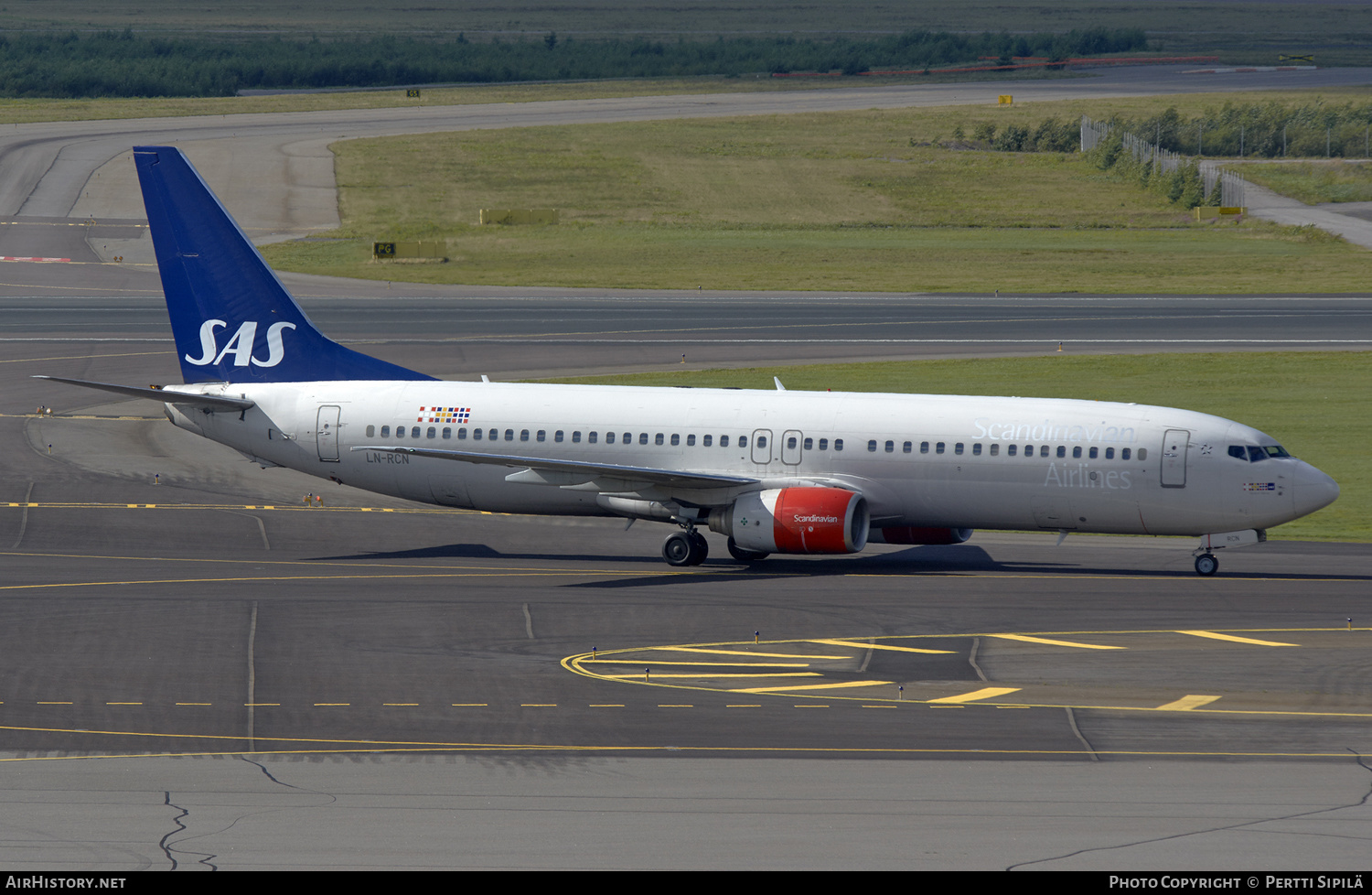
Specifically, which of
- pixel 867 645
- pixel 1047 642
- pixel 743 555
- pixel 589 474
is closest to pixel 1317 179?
pixel 743 555

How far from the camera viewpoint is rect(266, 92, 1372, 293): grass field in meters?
97.2

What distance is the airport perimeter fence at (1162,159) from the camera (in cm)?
12431

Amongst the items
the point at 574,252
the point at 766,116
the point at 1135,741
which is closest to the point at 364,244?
the point at 574,252

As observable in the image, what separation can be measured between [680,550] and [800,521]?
3.45 m

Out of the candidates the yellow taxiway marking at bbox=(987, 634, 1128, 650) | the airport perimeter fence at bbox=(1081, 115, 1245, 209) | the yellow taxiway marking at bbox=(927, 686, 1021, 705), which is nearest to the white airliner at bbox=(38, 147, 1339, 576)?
the yellow taxiway marking at bbox=(987, 634, 1128, 650)

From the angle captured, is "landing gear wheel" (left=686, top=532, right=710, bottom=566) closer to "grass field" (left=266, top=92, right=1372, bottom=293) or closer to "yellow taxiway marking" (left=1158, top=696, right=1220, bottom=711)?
"yellow taxiway marking" (left=1158, top=696, right=1220, bottom=711)

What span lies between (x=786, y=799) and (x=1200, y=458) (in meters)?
19.4

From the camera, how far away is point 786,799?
21.1m

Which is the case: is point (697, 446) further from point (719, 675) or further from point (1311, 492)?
point (1311, 492)

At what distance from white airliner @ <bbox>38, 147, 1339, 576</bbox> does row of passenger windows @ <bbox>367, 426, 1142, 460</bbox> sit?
0.16 ft

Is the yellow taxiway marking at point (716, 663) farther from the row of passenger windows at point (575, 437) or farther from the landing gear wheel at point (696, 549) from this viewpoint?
the row of passenger windows at point (575, 437)

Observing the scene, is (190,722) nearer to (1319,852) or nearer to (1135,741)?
(1135,741)

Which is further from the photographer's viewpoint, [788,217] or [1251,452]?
[788,217]

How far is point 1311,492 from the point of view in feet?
119
